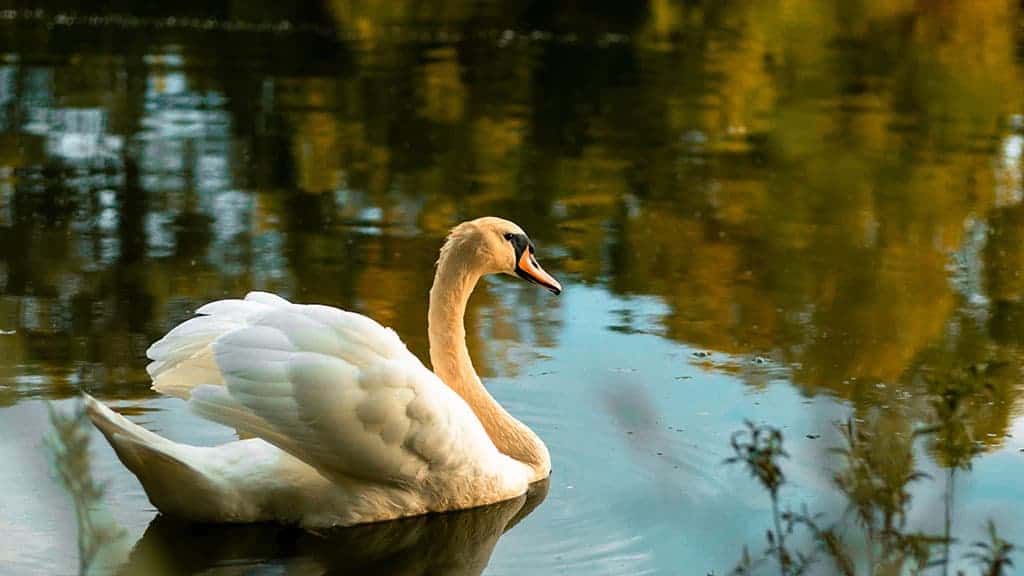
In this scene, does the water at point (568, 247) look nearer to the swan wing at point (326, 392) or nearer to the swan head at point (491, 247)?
the swan wing at point (326, 392)

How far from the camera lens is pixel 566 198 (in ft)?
44.7

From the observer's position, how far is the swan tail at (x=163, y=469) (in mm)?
5539

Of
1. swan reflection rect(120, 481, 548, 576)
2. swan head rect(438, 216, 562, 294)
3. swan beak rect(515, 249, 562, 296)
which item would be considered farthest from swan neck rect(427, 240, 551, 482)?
swan reflection rect(120, 481, 548, 576)

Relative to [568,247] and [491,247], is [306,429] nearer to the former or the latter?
[491,247]

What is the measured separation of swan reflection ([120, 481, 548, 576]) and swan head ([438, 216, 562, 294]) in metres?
1.18

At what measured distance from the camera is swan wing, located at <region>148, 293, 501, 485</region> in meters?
5.85

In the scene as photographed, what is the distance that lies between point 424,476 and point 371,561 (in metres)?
0.43

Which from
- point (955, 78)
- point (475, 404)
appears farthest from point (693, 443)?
point (955, 78)

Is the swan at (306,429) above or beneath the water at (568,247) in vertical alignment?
above

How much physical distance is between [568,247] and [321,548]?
5.83m

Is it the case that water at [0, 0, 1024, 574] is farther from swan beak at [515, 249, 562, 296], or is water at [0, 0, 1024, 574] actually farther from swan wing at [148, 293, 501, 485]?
swan beak at [515, 249, 562, 296]

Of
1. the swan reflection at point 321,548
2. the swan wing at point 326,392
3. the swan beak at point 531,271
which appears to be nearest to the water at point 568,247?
the swan reflection at point 321,548

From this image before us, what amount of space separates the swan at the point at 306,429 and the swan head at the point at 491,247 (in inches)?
33.3

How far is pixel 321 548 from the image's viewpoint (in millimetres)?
6023
